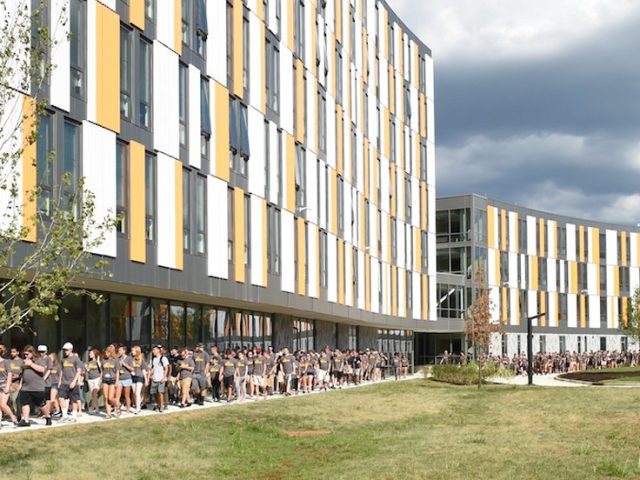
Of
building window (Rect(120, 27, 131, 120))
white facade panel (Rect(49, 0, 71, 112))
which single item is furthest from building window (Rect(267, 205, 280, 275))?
white facade panel (Rect(49, 0, 71, 112))

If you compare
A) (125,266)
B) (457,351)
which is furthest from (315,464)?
(457,351)

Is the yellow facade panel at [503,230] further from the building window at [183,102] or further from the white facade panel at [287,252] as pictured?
the building window at [183,102]

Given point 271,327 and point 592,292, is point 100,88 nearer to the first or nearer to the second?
point 271,327

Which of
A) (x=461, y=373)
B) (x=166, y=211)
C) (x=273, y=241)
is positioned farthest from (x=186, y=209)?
(x=461, y=373)

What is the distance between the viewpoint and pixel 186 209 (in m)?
30.1

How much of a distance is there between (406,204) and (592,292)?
1480 inches

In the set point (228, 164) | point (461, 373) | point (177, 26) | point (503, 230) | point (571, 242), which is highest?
point (177, 26)

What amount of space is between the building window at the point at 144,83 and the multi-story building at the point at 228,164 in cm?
6

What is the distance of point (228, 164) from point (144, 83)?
6.18 metres

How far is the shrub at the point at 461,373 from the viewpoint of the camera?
152 feet

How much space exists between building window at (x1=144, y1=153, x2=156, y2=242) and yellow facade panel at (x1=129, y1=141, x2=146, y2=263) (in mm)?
404

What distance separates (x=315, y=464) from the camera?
18.3 m

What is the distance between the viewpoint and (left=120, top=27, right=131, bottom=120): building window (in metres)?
26.3

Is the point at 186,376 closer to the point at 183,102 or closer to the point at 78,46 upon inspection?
the point at 183,102
